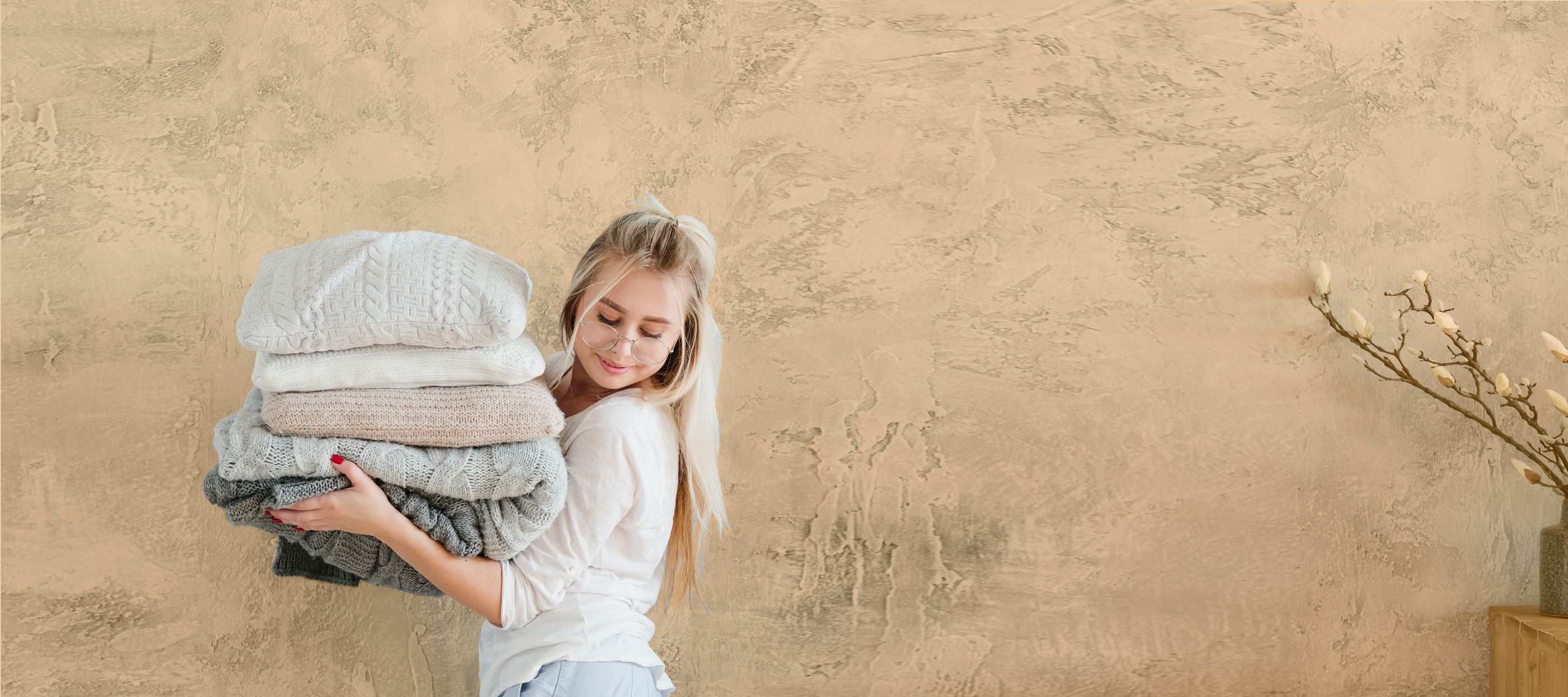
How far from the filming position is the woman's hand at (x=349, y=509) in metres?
1.06

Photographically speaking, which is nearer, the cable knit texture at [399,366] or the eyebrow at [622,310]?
the cable knit texture at [399,366]

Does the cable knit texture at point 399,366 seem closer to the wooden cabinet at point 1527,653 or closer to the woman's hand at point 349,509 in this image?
the woman's hand at point 349,509

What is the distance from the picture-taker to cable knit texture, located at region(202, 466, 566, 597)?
41.7 inches

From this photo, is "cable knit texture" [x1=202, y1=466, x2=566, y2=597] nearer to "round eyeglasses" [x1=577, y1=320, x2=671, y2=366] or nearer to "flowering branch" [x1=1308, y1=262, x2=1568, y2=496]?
"round eyeglasses" [x1=577, y1=320, x2=671, y2=366]

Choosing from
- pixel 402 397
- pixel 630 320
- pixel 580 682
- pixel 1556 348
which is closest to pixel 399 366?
pixel 402 397

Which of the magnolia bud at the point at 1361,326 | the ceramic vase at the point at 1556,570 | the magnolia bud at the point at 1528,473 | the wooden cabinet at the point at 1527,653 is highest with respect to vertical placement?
the magnolia bud at the point at 1361,326

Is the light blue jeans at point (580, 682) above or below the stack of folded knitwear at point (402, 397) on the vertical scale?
below

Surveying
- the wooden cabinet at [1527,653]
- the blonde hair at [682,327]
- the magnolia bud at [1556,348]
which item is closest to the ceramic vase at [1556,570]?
the wooden cabinet at [1527,653]

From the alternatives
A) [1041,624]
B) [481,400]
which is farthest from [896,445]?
[481,400]

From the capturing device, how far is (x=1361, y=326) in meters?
1.58

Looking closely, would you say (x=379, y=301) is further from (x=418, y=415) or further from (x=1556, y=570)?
(x=1556, y=570)

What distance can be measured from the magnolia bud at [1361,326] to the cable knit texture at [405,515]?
4.08 feet

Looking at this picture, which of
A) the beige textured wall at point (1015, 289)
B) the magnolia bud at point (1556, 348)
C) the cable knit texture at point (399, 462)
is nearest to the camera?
the cable knit texture at point (399, 462)

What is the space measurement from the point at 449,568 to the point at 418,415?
0.55 ft
